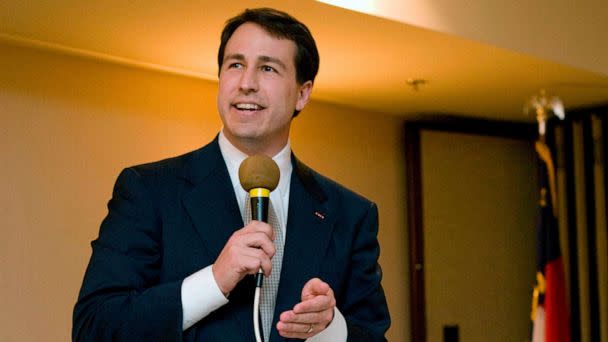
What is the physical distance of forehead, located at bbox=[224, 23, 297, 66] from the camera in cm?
196

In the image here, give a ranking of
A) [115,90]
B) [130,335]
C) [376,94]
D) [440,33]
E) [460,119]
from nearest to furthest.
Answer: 1. [130,335]
2. [440,33]
3. [115,90]
4. [376,94]
5. [460,119]

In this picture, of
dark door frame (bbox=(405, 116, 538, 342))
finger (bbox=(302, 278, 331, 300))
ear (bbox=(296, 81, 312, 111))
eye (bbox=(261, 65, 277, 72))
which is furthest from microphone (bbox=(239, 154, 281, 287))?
dark door frame (bbox=(405, 116, 538, 342))

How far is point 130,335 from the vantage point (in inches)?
63.4

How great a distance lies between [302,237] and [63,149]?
2.75m

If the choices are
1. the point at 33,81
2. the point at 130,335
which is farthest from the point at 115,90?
the point at 130,335

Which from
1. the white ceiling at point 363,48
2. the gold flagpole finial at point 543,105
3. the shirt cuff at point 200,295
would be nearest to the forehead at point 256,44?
the shirt cuff at point 200,295

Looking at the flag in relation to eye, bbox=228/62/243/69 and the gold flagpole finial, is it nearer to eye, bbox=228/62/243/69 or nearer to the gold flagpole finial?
the gold flagpole finial

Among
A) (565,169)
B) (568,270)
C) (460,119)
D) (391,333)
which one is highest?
(460,119)

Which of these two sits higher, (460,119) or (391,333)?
(460,119)

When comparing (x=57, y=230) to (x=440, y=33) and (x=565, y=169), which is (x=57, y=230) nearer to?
(x=440, y=33)

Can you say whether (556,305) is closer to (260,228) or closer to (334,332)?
(334,332)

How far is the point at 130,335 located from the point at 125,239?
0.64 feet

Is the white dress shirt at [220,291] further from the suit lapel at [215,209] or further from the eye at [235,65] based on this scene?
the eye at [235,65]

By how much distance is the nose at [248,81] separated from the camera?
1.90 meters
